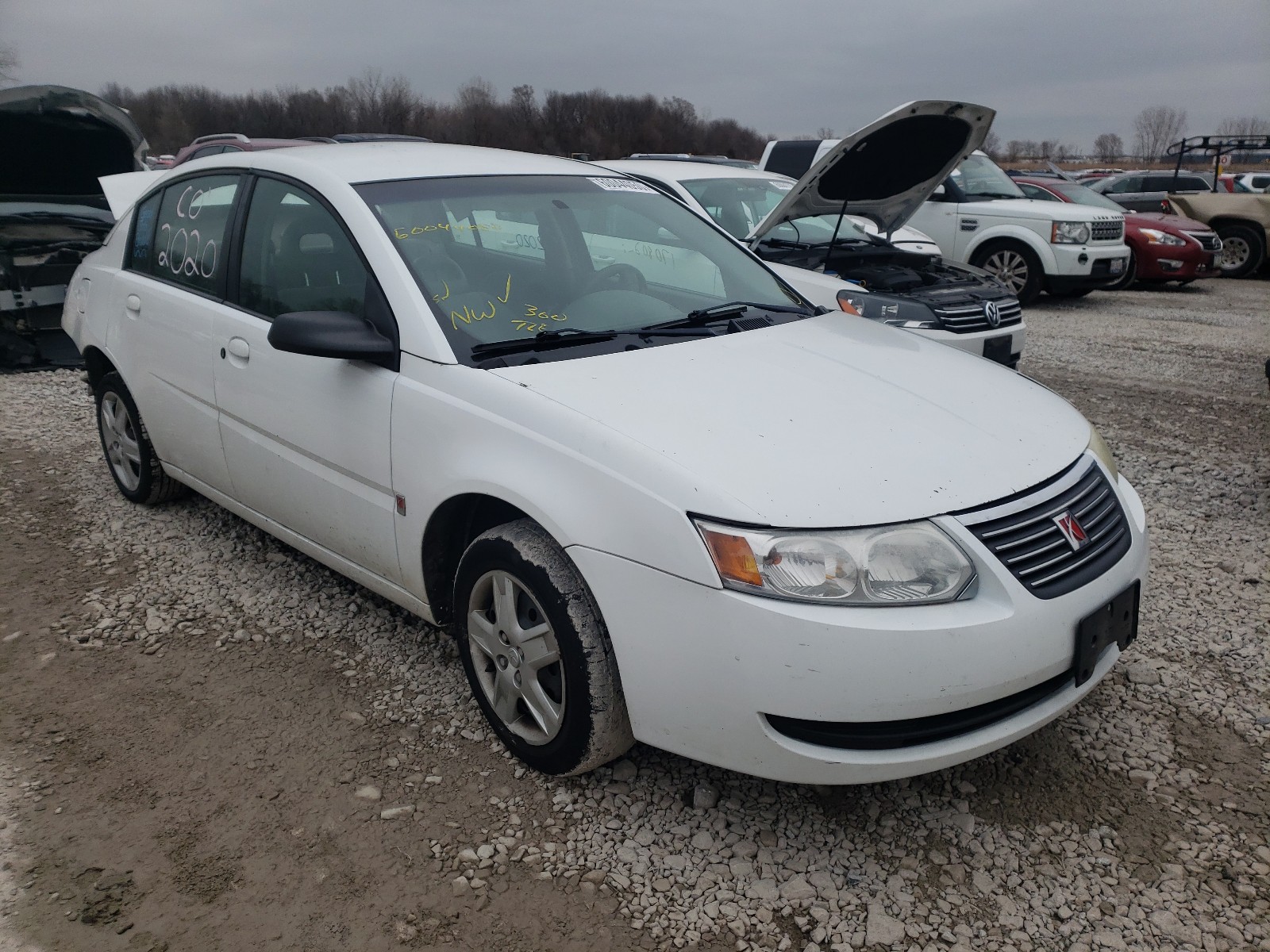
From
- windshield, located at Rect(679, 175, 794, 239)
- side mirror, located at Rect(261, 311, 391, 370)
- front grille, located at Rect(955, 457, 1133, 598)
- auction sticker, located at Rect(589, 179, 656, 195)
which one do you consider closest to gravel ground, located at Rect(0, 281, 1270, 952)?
front grille, located at Rect(955, 457, 1133, 598)

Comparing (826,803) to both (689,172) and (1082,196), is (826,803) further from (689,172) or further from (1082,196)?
(1082,196)

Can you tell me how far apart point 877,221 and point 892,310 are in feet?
3.04

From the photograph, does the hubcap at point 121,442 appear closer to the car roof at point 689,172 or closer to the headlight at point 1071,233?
the car roof at point 689,172

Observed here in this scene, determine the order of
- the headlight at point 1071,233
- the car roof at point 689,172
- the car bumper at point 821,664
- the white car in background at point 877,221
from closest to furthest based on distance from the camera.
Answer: the car bumper at point 821,664
the white car in background at point 877,221
the car roof at point 689,172
the headlight at point 1071,233

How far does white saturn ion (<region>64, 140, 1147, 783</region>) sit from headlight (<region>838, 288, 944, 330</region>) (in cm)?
243

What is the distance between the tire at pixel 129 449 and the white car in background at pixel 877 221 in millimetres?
2795

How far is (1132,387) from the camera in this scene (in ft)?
23.9

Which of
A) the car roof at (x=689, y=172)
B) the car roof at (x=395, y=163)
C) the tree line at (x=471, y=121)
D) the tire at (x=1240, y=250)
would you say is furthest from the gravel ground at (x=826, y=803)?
the tree line at (x=471, y=121)

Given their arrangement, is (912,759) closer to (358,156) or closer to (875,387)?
(875,387)

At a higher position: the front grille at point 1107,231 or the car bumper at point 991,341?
the front grille at point 1107,231

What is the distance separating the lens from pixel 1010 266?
1134 cm

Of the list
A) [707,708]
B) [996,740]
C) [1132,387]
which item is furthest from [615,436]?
[1132,387]

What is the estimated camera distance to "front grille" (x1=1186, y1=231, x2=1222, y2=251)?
12820mm

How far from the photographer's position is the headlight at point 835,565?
2082mm
